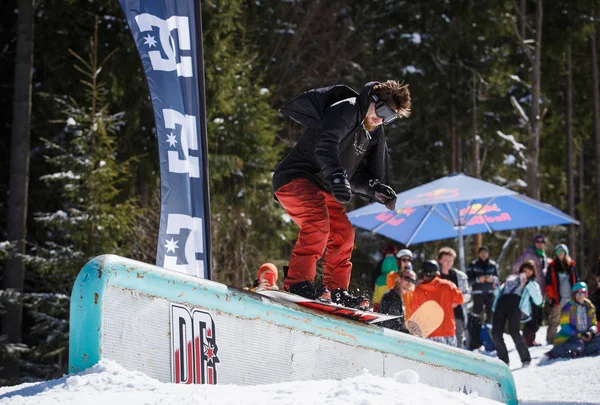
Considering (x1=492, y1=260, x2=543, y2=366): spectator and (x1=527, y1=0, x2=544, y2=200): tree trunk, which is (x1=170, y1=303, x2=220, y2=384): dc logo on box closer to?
(x1=492, y1=260, x2=543, y2=366): spectator

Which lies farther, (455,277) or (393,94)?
(455,277)

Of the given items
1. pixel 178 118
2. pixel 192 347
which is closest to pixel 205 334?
pixel 192 347

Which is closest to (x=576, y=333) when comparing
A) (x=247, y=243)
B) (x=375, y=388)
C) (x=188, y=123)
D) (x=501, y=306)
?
(x=501, y=306)

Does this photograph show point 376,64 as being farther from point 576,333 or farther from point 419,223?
point 576,333

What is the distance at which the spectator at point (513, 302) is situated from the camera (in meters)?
9.59

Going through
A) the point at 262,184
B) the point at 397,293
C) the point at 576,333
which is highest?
the point at 262,184

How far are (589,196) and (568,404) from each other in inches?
1043

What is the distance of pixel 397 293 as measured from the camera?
799 centimetres

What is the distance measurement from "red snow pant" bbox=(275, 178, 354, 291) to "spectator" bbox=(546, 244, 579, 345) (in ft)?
22.8

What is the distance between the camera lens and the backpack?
191 inches

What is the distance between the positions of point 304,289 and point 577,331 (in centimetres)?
587

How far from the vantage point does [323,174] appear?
4.63 metres

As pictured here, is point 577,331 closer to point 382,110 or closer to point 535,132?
point 382,110

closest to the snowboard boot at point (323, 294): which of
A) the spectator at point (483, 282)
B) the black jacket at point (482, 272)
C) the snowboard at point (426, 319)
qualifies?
the snowboard at point (426, 319)
